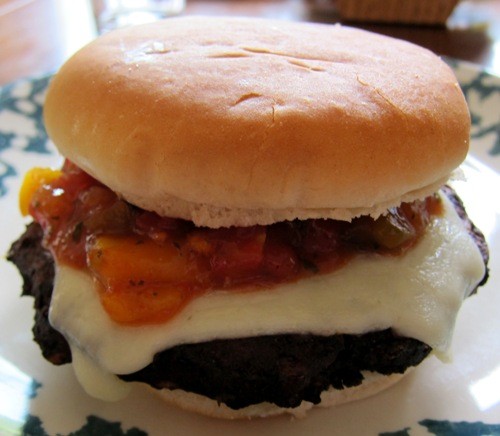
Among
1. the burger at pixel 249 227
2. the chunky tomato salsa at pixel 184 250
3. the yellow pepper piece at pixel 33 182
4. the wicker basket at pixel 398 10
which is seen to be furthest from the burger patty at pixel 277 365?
the wicker basket at pixel 398 10

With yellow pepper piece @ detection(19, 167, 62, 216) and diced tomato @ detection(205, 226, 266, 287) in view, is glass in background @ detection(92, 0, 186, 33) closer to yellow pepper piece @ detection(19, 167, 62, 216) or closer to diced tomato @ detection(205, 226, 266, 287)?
yellow pepper piece @ detection(19, 167, 62, 216)

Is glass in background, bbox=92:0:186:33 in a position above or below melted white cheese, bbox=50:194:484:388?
below

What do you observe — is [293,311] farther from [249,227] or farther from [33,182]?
[33,182]

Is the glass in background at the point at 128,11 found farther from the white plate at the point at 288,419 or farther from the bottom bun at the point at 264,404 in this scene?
the bottom bun at the point at 264,404

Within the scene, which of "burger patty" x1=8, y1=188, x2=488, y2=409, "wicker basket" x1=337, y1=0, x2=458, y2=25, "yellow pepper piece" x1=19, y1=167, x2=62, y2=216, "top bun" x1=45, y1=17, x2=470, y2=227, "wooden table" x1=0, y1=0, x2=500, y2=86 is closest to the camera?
"top bun" x1=45, y1=17, x2=470, y2=227

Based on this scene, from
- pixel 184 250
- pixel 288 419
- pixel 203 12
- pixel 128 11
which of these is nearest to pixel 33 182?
pixel 184 250

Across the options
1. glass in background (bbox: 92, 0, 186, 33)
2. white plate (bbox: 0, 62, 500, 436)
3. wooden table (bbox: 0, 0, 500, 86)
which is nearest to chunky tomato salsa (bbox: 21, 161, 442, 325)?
white plate (bbox: 0, 62, 500, 436)
